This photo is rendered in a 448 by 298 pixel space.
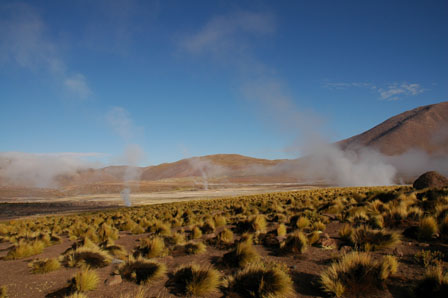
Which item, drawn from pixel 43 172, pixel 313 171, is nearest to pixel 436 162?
pixel 313 171

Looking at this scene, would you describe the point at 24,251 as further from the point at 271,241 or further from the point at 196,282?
the point at 271,241

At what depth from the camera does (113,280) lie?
5.61 meters

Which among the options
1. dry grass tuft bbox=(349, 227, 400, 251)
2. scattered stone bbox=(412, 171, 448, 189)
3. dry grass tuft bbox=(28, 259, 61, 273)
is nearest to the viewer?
dry grass tuft bbox=(349, 227, 400, 251)

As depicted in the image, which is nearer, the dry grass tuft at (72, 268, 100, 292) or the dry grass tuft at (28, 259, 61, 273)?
the dry grass tuft at (72, 268, 100, 292)

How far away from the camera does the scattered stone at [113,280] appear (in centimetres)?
555

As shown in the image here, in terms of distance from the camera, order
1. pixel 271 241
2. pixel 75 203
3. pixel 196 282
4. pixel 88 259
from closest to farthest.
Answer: pixel 196 282 < pixel 88 259 < pixel 271 241 < pixel 75 203

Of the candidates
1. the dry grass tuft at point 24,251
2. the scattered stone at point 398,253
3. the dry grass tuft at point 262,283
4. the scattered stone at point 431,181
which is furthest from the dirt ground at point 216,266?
the scattered stone at point 431,181

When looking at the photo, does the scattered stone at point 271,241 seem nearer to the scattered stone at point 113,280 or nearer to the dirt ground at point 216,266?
the dirt ground at point 216,266

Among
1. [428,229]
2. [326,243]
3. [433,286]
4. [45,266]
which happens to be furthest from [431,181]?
[45,266]

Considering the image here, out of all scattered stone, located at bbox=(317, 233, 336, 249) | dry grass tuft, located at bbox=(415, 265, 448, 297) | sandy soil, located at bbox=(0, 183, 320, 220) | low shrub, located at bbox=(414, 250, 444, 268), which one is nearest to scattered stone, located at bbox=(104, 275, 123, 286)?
scattered stone, located at bbox=(317, 233, 336, 249)

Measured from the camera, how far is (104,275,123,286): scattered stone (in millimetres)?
5551

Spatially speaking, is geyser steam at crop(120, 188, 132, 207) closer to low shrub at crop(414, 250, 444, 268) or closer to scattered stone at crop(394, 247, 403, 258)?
scattered stone at crop(394, 247, 403, 258)

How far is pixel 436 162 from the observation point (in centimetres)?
14275

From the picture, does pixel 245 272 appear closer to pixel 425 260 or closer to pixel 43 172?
pixel 425 260
